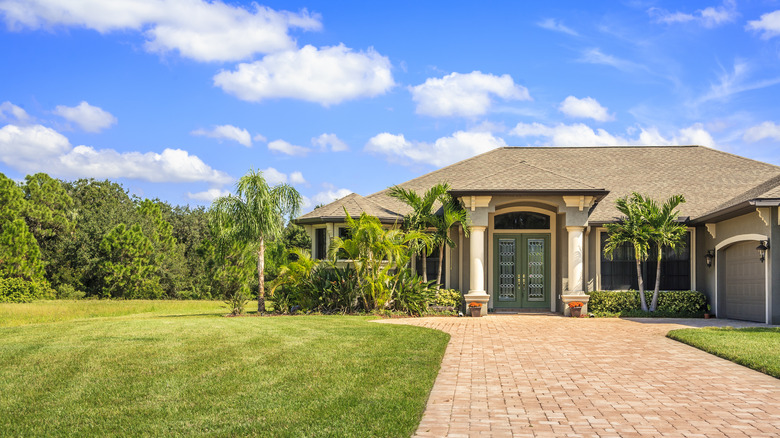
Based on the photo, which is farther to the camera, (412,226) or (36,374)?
(412,226)

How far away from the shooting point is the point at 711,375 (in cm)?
813

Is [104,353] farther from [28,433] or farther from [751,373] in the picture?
[751,373]

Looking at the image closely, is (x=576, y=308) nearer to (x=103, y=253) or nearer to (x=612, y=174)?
(x=612, y=174)

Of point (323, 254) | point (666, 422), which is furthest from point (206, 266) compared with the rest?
point (666, 422)

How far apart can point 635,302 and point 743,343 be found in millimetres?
7583

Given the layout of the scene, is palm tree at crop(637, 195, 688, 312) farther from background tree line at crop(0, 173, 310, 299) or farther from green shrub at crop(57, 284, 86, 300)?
green shrub at crop(57, 284, 86, 300)

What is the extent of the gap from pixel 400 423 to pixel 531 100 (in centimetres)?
1299

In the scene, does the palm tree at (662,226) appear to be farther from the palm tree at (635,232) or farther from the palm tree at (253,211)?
the palm tree at (253,211)

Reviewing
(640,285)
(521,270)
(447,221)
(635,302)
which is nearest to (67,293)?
(447,221)

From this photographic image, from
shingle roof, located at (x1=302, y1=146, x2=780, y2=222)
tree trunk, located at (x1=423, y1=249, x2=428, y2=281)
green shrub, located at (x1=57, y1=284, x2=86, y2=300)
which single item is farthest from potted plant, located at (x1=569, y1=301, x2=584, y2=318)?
green shrub, located at (x1=57, y1=284, x2=86, y2=300)

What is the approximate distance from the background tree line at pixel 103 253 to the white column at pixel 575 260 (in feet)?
58.5

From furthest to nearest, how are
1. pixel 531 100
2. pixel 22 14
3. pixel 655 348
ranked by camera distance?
pixel 531 100 < pixel 22 14 < pixel 655 348

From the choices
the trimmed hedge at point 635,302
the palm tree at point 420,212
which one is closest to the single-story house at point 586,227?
the trimmed hedge at point 635,302

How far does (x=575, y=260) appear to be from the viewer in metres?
17.7
